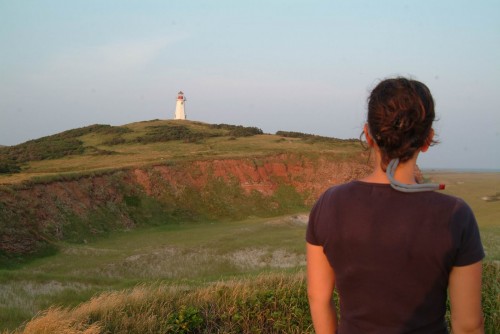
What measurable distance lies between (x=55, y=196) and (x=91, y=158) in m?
22.8

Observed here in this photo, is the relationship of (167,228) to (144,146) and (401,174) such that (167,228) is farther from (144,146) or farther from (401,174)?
(401,174)

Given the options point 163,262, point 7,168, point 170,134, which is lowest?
point 163,262

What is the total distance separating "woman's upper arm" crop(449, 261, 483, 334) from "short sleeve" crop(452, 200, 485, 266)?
5 centimetres

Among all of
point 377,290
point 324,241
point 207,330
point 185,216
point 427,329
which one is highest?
point 324,241

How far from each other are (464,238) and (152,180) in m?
46.0

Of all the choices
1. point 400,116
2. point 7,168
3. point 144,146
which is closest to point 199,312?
point 400,116

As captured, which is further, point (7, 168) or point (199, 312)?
point (7, 168)

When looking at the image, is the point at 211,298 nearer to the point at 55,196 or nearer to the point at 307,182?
the point at 55,196

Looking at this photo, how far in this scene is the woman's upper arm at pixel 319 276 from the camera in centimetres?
332

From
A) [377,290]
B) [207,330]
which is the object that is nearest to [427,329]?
[377,290]

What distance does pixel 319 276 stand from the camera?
334cm

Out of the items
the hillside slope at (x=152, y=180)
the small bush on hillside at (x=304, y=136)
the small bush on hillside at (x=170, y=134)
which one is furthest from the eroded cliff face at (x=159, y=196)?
the small bush on hillside at (x=170, y=134)

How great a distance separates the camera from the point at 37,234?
99.9ft

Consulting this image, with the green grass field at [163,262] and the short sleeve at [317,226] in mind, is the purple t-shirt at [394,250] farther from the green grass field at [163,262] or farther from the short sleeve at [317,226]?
the green grass field at [163,262]
